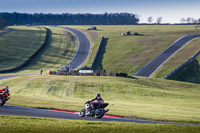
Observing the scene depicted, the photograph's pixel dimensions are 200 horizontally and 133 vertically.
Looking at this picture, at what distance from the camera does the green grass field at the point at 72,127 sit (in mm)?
22656

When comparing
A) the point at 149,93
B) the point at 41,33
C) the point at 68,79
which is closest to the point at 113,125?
the point at 149,93

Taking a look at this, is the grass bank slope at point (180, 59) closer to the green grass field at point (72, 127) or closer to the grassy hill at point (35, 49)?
the grassy hill at point (35, 49)

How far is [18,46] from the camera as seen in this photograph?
13100cm

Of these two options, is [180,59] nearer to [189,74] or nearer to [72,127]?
[189,74]

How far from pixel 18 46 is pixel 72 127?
112 metres

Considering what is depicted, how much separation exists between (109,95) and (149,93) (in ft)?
24.1

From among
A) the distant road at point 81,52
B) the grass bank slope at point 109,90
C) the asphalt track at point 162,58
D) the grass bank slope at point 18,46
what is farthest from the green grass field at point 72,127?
the grass bank slope at point 18,46

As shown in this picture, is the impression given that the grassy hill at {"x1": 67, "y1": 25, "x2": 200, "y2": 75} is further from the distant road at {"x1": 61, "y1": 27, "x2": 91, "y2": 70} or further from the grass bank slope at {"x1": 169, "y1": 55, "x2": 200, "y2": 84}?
the grass bank slope at {"x1": 169, "y1": 55, "x2": 200, "y2": 84}

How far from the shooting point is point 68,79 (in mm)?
65125

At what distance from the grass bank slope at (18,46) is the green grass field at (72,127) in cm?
7569

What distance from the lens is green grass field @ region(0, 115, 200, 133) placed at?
22.7m

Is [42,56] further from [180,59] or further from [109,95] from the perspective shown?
[109,95]

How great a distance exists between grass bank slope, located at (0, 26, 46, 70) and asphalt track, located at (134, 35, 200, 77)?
39.3m

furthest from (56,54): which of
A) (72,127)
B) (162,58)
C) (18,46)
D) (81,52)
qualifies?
(72,127)
